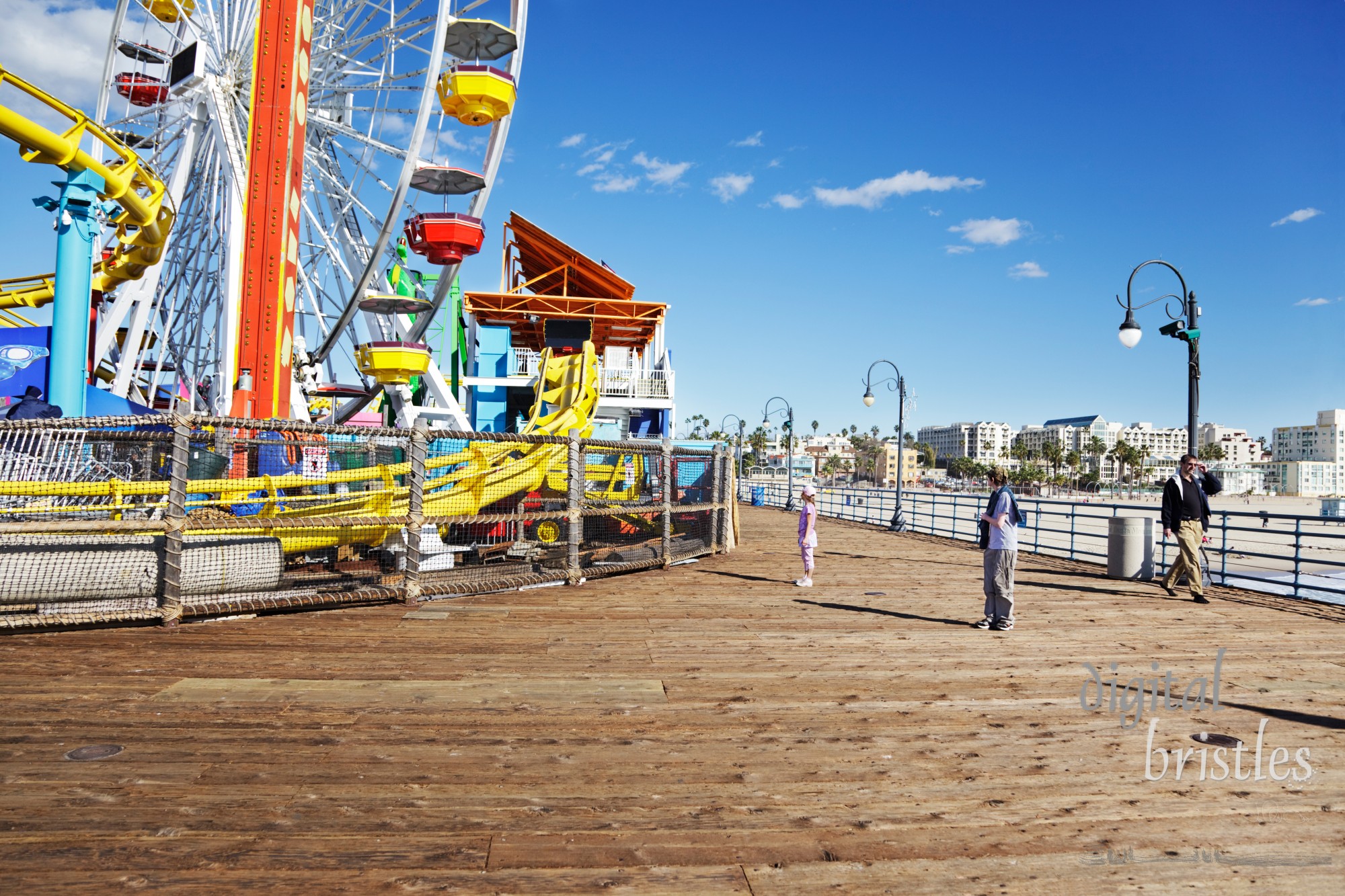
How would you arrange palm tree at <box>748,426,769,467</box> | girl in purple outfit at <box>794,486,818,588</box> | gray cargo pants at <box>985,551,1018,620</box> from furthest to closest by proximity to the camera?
1. palm tree at <box>748,426,769,467</box>
2. girl in purple outfit at <box>794,486,818,588</box>
3. gray cargo pants at <box>985,551,1018,620</box>

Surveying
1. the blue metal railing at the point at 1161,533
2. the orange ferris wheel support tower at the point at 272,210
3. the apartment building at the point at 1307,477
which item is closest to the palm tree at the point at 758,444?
the blue metal railing at the point at 1161,533

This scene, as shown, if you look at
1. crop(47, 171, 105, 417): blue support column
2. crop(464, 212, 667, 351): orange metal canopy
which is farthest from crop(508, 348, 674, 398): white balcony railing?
crop(47, 171, 105, 417): blue support column

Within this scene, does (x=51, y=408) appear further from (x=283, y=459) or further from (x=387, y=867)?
(x=387, y=867)

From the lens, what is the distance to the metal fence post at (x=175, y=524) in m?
8.11

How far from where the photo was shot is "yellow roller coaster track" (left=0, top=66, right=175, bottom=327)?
53.6ft

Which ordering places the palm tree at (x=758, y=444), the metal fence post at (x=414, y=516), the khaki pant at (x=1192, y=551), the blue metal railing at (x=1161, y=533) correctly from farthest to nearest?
the palm tree at (x=758, y=444) → the blue metal railing at (x=1161, y=533) → the khaki pant at (x=1192, y=551) → the metal fence post at (x=414, y=516)

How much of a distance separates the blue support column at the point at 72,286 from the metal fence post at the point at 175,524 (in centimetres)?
1235

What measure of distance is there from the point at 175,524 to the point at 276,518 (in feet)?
3.88

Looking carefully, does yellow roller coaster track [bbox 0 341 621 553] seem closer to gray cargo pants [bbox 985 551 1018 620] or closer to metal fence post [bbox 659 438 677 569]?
metal fence post [bbox 659 438 677 569]

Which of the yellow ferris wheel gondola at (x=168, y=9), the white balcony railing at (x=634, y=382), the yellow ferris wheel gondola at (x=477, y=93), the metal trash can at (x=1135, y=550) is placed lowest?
the metal trash can at (x=1135, y=550)

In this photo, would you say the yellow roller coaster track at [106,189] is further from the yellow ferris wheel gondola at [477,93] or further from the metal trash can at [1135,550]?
the metal trash can at [1135,550]

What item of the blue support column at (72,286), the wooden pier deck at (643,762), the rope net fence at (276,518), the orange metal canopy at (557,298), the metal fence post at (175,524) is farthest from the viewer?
the orange metal canopy at (557,298)

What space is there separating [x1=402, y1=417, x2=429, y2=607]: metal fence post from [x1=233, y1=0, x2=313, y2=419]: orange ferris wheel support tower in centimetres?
1330

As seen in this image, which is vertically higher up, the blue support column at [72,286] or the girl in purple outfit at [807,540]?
the blue support column at [72,286]
